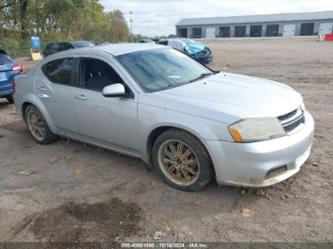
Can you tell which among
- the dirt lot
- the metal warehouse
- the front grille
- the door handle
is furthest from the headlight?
the metal warehouse

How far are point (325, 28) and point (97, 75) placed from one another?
8486cm

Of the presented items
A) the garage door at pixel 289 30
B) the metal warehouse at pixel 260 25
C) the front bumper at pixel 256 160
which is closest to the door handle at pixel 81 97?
the front bumper at pixel 256 160

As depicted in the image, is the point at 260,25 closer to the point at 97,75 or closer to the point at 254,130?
the point at 97,75

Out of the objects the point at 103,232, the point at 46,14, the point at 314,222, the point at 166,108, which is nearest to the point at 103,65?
the point at 166,108

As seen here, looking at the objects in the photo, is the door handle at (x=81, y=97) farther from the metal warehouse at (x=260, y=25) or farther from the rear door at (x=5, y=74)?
the metal warehouse at (x=260, y=25)

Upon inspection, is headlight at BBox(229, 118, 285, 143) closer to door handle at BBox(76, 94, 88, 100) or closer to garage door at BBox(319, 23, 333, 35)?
door handle at BBox(76, 94, 88, 100)

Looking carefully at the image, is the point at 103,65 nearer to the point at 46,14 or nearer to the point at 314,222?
the point at 314,222

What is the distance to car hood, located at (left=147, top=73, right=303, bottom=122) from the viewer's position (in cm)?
325

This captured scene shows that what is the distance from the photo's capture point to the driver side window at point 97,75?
164 inches

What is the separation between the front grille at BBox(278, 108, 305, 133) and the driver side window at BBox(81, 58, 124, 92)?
1.99 m

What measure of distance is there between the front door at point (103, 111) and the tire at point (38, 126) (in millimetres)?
1021

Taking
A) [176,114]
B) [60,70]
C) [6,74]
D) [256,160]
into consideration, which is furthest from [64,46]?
[256,160]

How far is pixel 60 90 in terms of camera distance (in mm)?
4766

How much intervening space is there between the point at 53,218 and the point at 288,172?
250 cm
